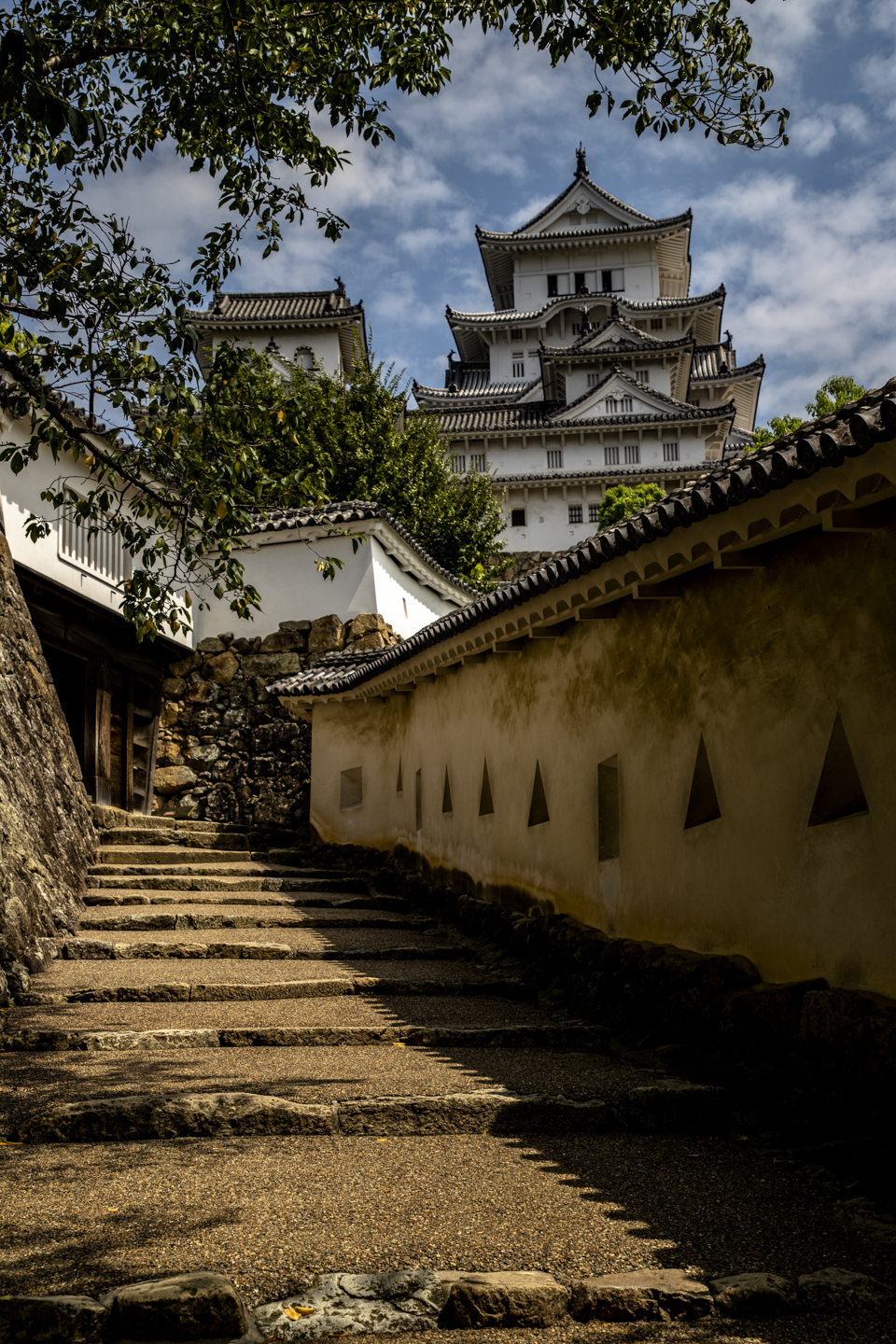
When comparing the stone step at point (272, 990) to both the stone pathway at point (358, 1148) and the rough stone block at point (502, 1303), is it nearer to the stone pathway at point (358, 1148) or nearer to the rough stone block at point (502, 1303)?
the stone pathway at point (358, 1148)

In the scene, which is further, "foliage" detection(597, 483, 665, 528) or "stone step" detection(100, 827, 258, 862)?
"foliage" detection(597, 483, 665, 528)

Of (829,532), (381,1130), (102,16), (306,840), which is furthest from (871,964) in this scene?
(306,840)

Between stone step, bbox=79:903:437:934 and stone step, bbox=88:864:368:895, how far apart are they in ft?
3.30

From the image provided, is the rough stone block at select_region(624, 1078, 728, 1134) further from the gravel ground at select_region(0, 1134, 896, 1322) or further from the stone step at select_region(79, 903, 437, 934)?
the stone step at select_region(79, 903, 437, 934)

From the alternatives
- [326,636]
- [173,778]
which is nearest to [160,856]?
[173,778]

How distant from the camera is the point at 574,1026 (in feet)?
21.4

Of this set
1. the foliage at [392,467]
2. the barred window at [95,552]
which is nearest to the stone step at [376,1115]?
the barred window at [95,552]

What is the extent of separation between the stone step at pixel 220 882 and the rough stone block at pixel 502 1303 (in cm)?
811

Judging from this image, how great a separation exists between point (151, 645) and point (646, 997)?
37.1ft

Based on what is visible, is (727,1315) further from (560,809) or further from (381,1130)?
(560,809)

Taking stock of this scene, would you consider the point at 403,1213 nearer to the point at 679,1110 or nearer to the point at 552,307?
the point at 679,1110

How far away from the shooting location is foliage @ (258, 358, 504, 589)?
68.0 ft

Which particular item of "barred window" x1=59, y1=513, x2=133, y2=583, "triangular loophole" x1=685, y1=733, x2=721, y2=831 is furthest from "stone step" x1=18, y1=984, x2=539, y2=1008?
"barred window" x1=59, y1=513, x2=133, y2=583

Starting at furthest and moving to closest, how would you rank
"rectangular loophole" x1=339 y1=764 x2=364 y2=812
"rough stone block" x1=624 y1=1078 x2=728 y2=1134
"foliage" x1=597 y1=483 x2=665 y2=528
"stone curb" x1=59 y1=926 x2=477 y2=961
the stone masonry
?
"foliage" x1=597 y1=483 x2=665 y2=528, the stone masonry, "rectangular loophole" x1=339 y1=764 x2=364 y2=812, "stone curb" x1=59 y1=926 x2=477 y2=961, "rough stone block" x1=624 y1=1078 x2=728 y2=1134
